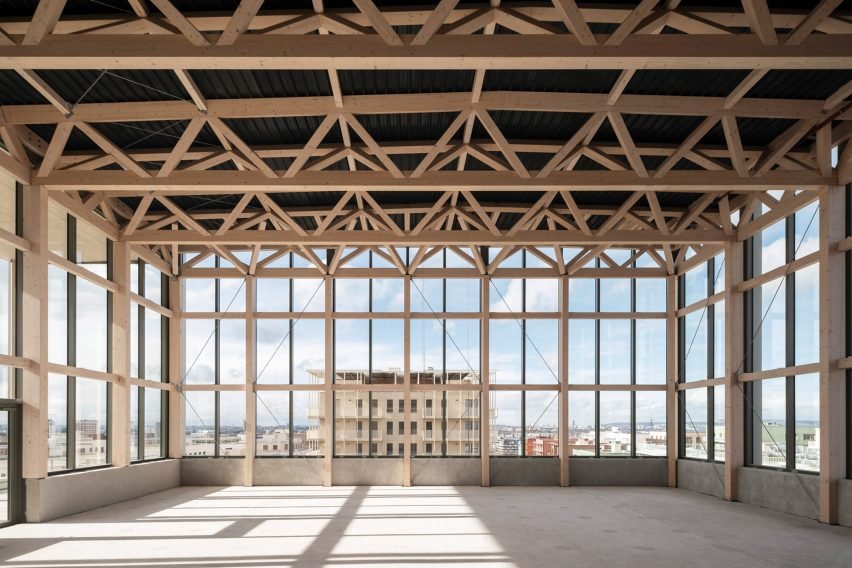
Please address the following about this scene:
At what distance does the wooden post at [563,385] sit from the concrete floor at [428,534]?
2772 millimetres

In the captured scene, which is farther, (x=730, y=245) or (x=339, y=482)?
(x=339, y=482)

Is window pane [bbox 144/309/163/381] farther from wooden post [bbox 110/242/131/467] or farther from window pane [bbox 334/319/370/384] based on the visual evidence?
window pane [bbox 334/319/370/384]

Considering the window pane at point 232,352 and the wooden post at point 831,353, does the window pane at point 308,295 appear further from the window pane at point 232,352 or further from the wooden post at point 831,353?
the wooden post at point 831,353

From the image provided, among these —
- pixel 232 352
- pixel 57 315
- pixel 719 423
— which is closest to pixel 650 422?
pixel 719 423

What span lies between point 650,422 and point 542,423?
9.22 feet

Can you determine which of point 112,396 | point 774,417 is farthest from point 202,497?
point 774,417

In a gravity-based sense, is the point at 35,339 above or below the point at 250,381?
above

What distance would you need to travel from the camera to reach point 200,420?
20.1 meters

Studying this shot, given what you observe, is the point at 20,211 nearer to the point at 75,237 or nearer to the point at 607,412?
the point at 75,237

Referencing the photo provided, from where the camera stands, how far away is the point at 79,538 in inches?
444

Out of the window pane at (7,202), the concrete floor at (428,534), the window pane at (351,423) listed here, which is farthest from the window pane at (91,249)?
the window pane at (351,423)

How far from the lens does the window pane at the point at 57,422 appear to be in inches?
531

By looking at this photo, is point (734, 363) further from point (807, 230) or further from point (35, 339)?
point (35, 339)

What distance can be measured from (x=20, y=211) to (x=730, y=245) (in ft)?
44.8
